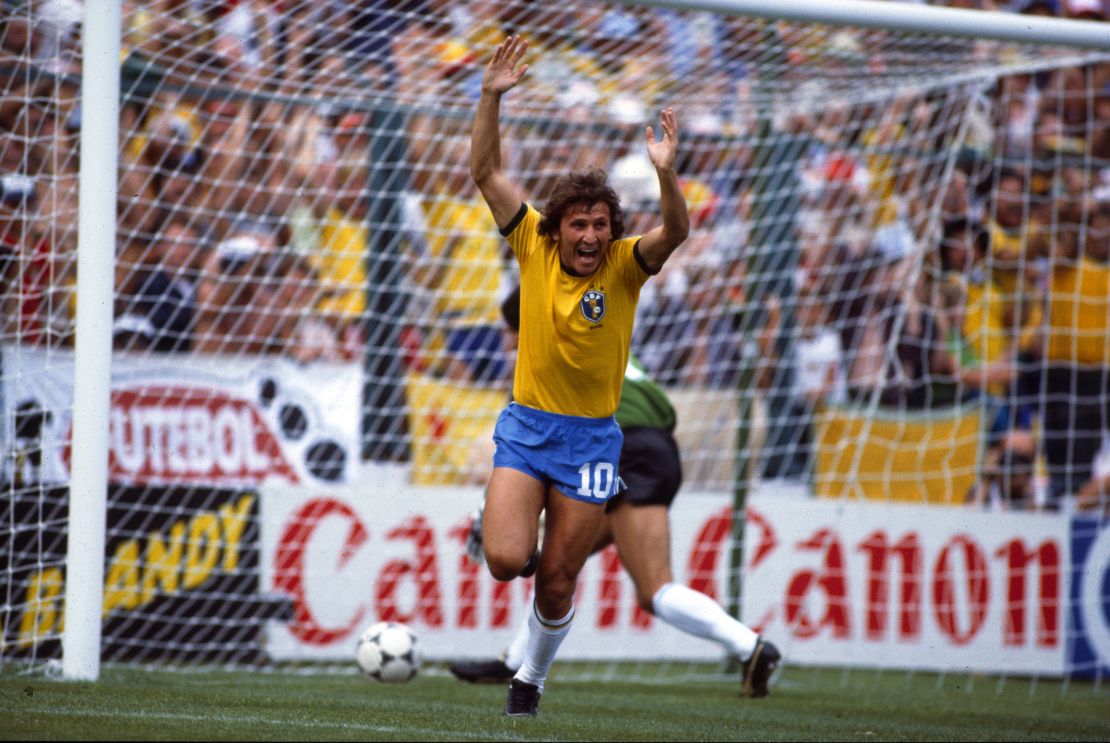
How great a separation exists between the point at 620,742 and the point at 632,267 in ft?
5.62

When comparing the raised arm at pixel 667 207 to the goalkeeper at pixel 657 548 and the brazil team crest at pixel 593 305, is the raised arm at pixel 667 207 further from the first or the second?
the goalkeeper at pixel 657 548

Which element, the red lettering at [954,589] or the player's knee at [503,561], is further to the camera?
the red lettering at [954,589]

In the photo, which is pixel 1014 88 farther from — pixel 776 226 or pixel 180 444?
pixel 180 444

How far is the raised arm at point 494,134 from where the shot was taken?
5.16 m

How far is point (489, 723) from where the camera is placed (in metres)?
5.03

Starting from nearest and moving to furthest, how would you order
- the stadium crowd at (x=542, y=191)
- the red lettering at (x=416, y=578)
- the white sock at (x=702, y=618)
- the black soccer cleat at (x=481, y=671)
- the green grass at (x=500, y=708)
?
the green grass at (x=500, y=708) → the white sock at (x=702, y=618) → the black soccer cleat at (x=481, y=671) → the stadium crowd at (x=542, y=191) → the red lettering at (x=416, y=578)

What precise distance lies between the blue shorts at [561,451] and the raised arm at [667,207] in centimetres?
65

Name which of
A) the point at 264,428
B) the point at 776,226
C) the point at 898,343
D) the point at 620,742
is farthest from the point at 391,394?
the point at 620,742

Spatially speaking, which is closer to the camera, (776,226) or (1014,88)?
(776,226)

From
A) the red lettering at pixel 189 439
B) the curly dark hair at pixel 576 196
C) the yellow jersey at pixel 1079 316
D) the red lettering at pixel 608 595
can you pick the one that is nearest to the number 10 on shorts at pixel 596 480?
the curly dark hair at pixel 576 196

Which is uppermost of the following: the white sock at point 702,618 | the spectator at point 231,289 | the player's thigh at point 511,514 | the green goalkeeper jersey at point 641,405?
the player's thigh at point 511,514

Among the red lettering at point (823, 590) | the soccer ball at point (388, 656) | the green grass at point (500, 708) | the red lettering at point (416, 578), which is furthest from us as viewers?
the red lettering at point (823, 590)

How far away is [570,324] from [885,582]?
5.09 meters

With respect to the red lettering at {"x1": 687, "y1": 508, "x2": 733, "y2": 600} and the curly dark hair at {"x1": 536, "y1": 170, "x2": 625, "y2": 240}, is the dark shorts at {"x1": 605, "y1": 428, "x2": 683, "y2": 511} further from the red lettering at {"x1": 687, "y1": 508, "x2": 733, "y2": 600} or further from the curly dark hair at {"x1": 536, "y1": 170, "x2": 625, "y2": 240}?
the red lettering at {"x1": 687, "y1": 508, "x2": 733, "y2": 600}
